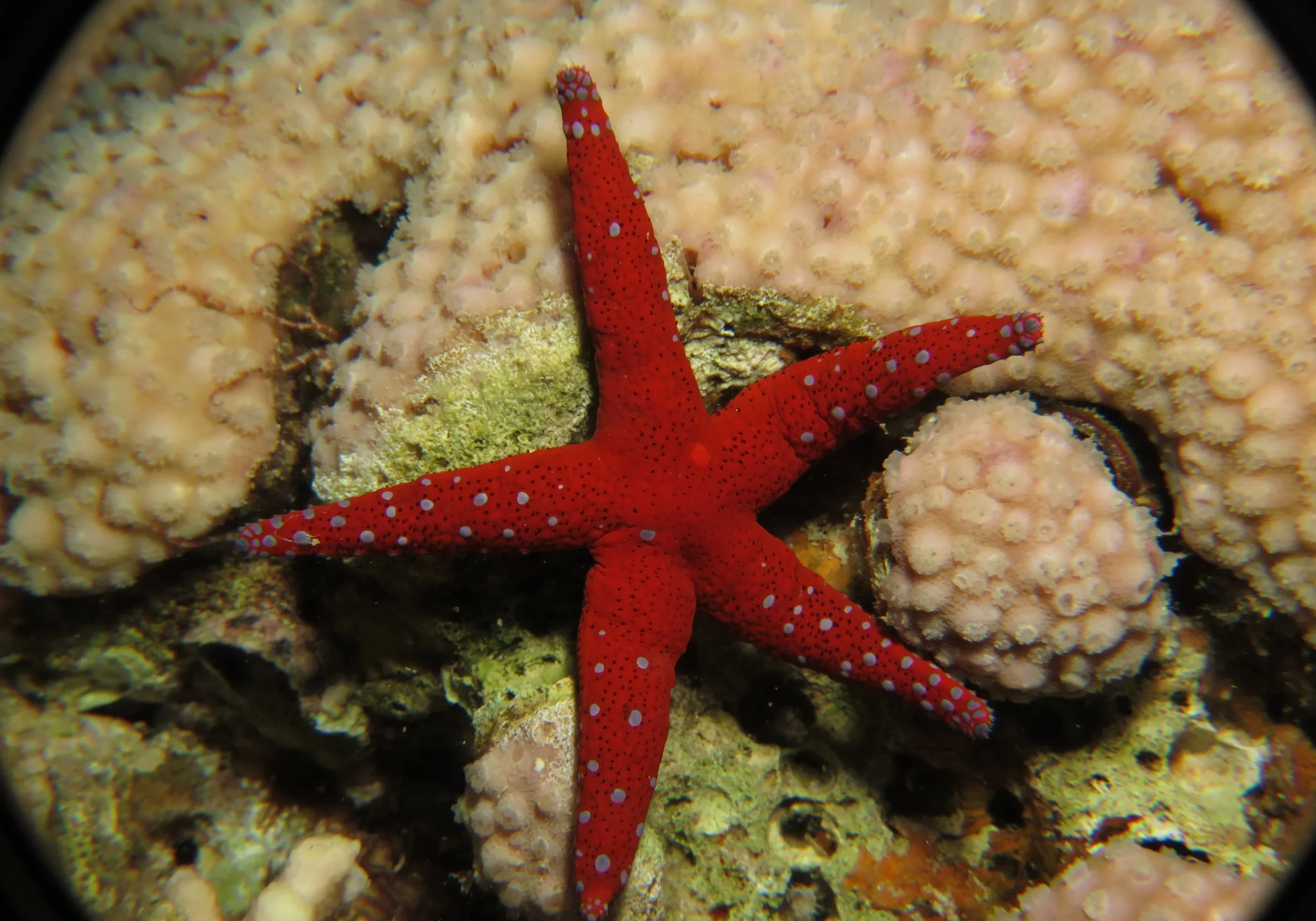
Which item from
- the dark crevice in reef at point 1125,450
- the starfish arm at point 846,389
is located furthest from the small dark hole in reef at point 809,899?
the dark crevice in reef at point 1125,450

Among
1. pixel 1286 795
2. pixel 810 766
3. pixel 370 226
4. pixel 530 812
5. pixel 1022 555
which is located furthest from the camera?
Answer: pixel 370 226

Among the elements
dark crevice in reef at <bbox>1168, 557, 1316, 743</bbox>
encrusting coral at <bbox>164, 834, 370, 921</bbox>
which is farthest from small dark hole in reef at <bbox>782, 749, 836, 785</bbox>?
encrusting coral at <bbox>164, 834, 370, 921</bbox>

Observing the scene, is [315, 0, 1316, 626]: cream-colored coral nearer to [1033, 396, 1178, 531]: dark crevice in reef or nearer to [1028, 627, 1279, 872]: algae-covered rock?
[1033, 396, 1178, 531]: dark crevice in reef

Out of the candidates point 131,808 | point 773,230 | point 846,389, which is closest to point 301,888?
point 131,808

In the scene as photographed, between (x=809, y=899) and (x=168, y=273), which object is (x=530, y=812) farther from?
(x=168, y=273)

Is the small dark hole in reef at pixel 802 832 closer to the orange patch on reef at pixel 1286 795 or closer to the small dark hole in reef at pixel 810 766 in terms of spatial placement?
the small dark hole in reef at pixel 810 766

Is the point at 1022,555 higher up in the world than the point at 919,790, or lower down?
higher up
